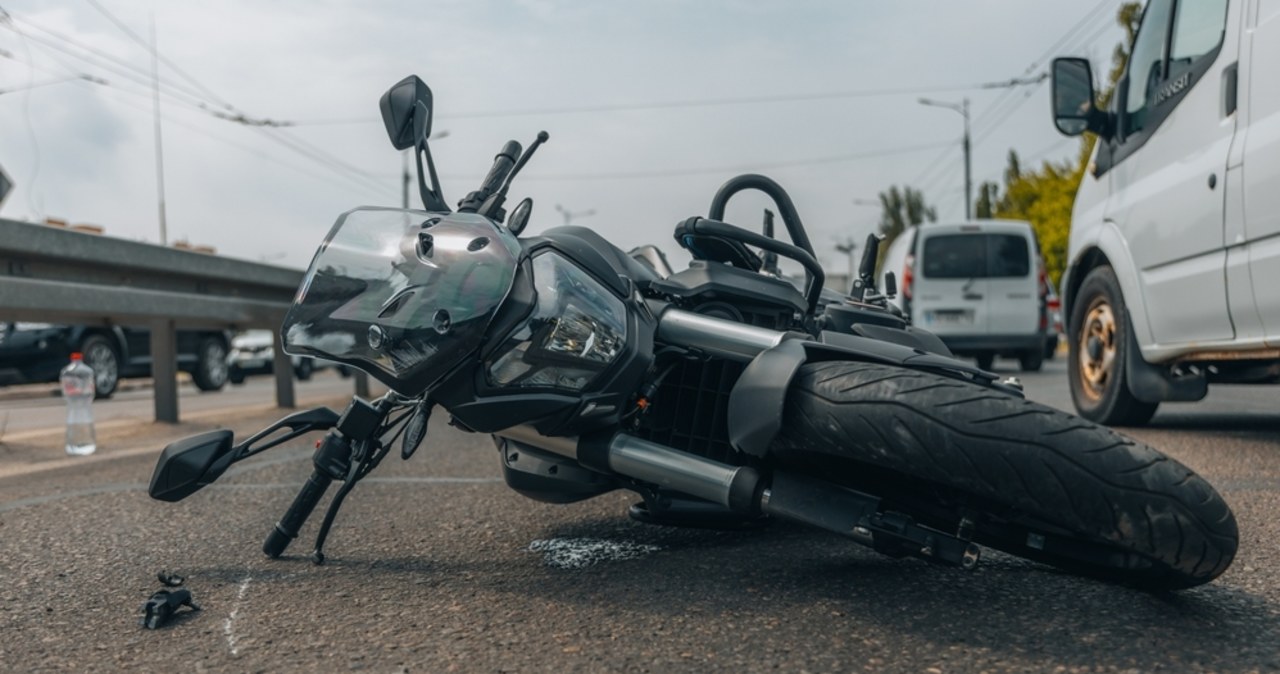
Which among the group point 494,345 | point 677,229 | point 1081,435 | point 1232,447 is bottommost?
point 1232,447

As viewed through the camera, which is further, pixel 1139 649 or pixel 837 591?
pixel 837 591

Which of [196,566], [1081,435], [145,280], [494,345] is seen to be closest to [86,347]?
[145,280]

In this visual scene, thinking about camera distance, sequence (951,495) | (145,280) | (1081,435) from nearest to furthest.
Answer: (1081,435) → (951,495) → (145,280)

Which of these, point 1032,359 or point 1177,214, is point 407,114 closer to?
point 1177,214

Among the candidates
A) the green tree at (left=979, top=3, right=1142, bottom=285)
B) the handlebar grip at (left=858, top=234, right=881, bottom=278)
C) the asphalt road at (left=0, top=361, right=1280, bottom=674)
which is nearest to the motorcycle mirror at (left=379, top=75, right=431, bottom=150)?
the asphalt road at (left=0, top=361, right=1280, bottom=674)

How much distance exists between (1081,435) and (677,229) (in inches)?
48.3

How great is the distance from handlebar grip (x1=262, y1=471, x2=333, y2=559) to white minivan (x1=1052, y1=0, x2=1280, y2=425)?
3.67 m

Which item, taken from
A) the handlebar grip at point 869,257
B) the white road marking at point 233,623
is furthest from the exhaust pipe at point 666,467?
the handlebar grip at point 869,257

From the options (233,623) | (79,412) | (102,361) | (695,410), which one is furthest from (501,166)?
(102,361)

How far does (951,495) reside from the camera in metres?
2.25

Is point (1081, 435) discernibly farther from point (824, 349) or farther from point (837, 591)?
point (837, 591)

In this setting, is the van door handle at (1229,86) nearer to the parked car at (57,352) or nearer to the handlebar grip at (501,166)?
the handlebar grip at (501,166)

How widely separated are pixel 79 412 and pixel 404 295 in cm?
472

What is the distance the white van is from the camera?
588 inches
